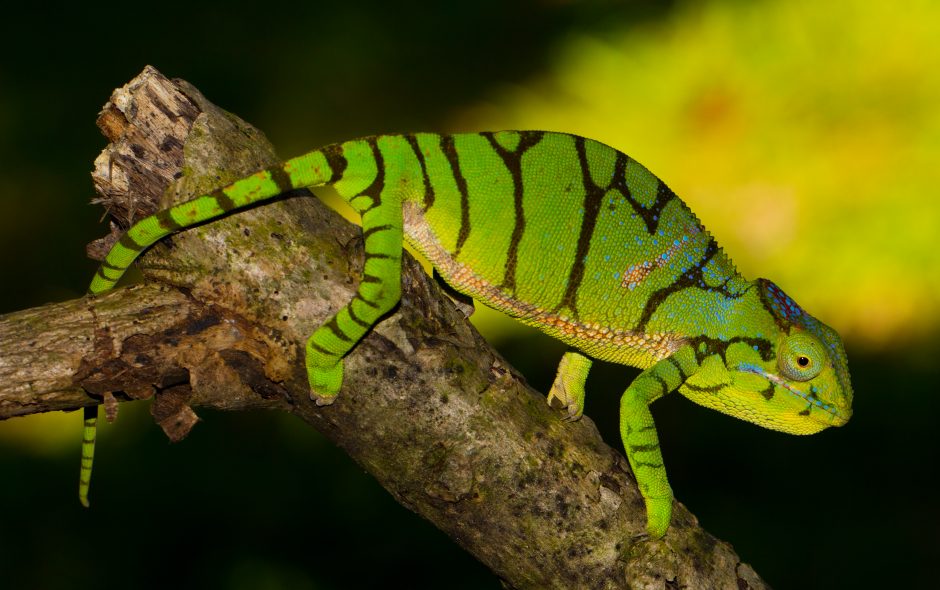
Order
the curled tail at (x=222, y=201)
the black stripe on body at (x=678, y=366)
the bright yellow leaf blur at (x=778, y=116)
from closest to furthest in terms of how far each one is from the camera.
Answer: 1. the curled tail at (x=222, y=201)
2. the black stripe on body at (x=678, y=366)
3. the bright yellow leaf blur at (x=778, y=116)

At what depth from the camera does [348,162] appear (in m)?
1.77

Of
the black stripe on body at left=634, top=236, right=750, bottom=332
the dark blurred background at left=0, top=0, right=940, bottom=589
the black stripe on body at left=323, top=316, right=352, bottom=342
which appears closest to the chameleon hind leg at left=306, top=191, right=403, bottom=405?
the black stripe on body at left=323, top=316, right=352, bottom=342

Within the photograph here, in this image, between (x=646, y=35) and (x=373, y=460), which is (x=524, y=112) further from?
(x=373, y=460)

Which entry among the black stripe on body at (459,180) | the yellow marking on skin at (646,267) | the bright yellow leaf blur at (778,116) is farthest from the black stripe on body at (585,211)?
the bright yellow leaf blur at (778,116)

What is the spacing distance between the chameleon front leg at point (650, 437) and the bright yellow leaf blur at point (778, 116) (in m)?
2.36

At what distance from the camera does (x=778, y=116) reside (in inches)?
181

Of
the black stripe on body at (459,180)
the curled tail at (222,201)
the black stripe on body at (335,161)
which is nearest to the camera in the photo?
the curled tail at (222,201)

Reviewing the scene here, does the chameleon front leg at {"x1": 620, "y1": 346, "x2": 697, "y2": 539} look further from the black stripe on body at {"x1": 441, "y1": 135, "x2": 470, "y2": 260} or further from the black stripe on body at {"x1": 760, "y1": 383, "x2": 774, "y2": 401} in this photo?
the black stripe on body at {"x1": 441, "y1": 135, "x2": 470, "y2": 260}

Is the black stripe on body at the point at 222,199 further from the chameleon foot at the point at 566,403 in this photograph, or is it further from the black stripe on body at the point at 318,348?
the chameleon foot at the point at 566,403

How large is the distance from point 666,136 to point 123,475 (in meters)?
2.90

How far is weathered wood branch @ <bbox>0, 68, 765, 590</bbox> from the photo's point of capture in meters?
1.67

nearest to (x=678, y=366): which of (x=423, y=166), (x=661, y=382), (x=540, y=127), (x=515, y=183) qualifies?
(x=661, y=382)

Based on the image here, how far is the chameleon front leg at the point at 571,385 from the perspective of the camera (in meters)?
2.05

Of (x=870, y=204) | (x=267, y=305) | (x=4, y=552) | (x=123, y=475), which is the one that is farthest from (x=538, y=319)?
(x=870, y=204)
